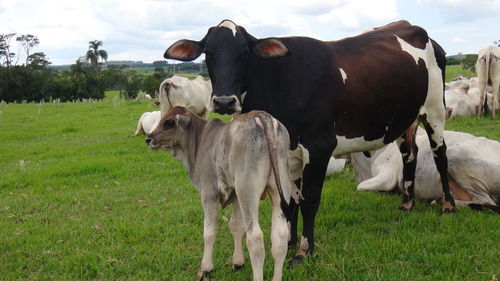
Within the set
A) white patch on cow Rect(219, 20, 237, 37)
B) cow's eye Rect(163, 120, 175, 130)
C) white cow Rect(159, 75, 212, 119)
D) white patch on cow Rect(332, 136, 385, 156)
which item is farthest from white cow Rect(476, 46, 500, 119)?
cow's eye Rect(163, 120, 175, 130)

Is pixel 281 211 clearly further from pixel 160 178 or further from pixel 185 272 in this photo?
pixel 160 178

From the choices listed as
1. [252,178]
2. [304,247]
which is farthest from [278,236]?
[304,247]

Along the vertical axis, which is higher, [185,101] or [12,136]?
[185,101]

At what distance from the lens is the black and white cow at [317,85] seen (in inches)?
194

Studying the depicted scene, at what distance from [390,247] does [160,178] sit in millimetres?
5483

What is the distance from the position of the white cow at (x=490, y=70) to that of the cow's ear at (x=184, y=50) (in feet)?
43.2

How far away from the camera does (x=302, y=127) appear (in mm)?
5020

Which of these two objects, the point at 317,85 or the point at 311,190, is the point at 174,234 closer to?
the point at 311,190

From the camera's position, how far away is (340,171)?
9438 mm

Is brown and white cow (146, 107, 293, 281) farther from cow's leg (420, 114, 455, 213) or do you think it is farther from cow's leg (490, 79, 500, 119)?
cow's leg (490, 79, 500, 119)

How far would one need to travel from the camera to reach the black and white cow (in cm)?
493

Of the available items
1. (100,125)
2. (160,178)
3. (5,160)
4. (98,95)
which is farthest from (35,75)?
(160,178)

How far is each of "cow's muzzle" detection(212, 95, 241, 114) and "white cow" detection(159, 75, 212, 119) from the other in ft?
22.9

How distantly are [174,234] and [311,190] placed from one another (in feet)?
6.54
